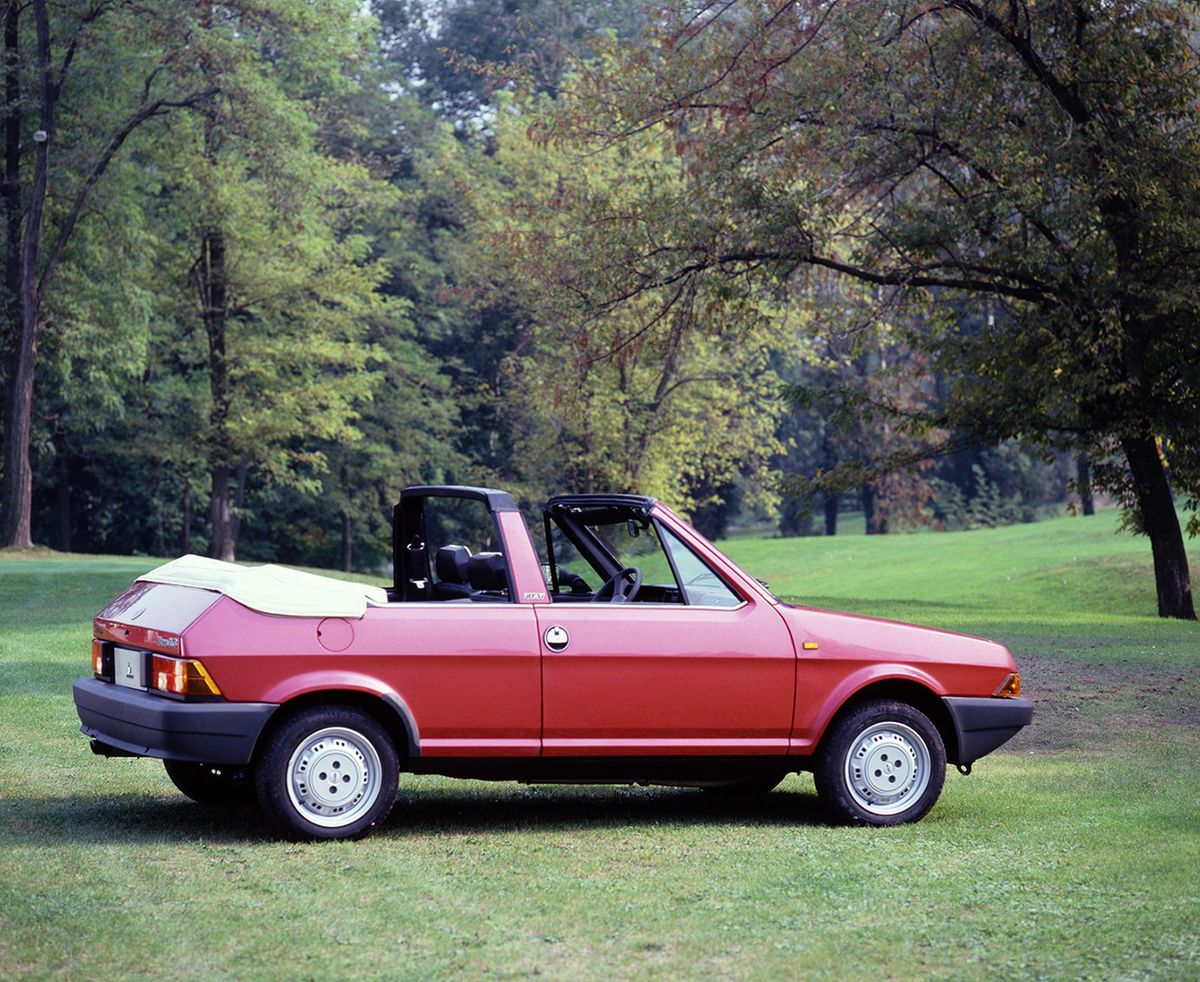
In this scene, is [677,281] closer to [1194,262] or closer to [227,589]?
[1194,262]

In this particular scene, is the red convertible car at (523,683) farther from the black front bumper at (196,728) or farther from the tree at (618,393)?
the tree at (618,393)

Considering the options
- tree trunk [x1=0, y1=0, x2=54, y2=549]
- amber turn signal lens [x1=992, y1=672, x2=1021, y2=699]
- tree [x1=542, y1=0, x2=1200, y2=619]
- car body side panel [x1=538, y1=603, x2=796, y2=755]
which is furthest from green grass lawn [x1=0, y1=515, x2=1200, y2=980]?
tree trunk [x1=0, y1=0, x2=54, y2=549]

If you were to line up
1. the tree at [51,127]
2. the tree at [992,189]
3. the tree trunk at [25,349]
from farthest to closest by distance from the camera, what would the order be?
the tree at [51,127] < the tree trunk at [25,349] < the tree at [992,189]

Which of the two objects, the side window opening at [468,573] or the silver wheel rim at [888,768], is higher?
the side window opening at [468,573]

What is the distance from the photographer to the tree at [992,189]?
72.2 feet

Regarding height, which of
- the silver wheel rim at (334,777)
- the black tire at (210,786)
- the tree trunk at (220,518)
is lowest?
the black tire at (210,786)

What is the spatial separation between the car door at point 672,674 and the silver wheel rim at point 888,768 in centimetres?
43

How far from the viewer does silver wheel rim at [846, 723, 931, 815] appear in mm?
8750

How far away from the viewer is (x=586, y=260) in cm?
2477

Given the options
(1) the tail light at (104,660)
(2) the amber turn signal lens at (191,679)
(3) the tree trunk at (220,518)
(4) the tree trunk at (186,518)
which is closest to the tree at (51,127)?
(3) the tree trunk at (220,518)

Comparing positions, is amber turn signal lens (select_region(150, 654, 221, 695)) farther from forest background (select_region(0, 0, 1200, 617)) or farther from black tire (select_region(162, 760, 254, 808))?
forest background (select_region(0, 0, 1200, 617))

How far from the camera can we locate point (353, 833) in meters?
8.02

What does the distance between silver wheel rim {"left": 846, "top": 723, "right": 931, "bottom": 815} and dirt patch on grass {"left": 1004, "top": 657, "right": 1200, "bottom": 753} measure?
348 cm

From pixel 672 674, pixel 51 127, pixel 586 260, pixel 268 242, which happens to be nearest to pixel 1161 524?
pixel 586 260
